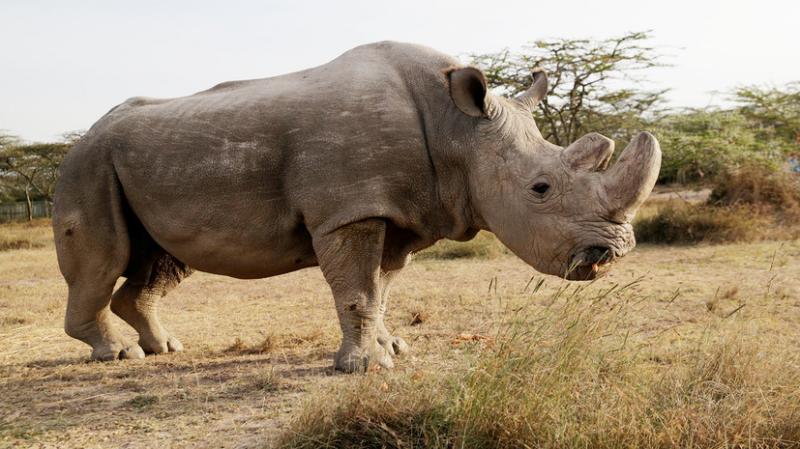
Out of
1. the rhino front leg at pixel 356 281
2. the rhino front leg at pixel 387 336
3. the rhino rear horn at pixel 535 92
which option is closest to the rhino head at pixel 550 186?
the rhino rear horn at pixel 535 92

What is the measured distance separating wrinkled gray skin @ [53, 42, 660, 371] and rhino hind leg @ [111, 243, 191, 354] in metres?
0.39

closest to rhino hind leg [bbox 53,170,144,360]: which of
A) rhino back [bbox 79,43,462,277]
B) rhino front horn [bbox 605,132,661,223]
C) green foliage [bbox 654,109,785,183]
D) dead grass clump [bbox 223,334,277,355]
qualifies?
rhino back [bbox 79,43,462,277]

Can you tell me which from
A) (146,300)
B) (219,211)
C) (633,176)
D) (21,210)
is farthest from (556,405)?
(21,210)

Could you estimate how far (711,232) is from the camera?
13.7 metres

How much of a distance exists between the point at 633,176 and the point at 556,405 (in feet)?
5.25

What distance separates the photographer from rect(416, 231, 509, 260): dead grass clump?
12.9 metres

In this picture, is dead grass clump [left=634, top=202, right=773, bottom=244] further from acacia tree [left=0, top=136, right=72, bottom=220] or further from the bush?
acacia tree [left=0, top=136, right=72, bottom=220]

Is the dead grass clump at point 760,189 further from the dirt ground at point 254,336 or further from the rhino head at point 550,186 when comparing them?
the rhino head at point 550,186

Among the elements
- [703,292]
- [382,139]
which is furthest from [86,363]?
[703,292]

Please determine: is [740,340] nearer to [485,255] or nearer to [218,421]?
[218,421]

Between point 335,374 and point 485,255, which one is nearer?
point 335,374

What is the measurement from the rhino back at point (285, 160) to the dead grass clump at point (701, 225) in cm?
1001

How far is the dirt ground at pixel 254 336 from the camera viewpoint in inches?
157

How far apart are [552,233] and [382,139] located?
1.21 meters
